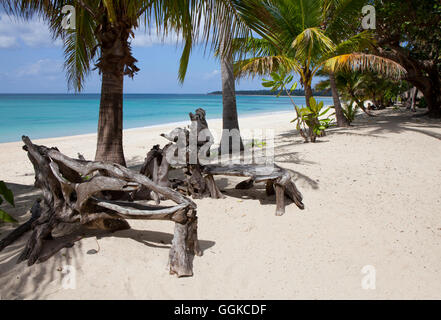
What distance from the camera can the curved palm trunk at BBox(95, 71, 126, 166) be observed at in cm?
444

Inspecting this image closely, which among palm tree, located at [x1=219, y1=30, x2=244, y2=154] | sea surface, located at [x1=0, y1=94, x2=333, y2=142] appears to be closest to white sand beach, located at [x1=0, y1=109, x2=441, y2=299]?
palm tree, located at [x1=219, y1=30, x2=244, y2=154]

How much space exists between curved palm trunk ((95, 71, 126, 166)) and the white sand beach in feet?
4.17

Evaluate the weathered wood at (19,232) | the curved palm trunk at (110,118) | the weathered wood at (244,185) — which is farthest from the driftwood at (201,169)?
the weathered wood at (19,232)

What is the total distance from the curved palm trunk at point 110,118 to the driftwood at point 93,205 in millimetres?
1460

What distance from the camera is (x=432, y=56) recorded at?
12.5 m

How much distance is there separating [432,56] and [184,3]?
12.8 meters

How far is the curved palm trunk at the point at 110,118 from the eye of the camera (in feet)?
14.6

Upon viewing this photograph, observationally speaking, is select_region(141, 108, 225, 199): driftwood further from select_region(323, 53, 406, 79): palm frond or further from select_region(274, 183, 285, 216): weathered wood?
select_region(323, 53, 406, 79): palm frond

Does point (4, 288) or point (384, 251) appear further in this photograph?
point (384, 251)

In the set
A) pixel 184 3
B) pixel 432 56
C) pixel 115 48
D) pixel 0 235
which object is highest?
pixel 432 56

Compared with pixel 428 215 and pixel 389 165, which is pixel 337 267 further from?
pixel 389 165

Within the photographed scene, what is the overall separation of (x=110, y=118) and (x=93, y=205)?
6.34 feet

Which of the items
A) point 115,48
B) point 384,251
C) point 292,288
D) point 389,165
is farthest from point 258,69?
point 292,288

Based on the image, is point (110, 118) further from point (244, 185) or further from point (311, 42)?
point (311, 42)
